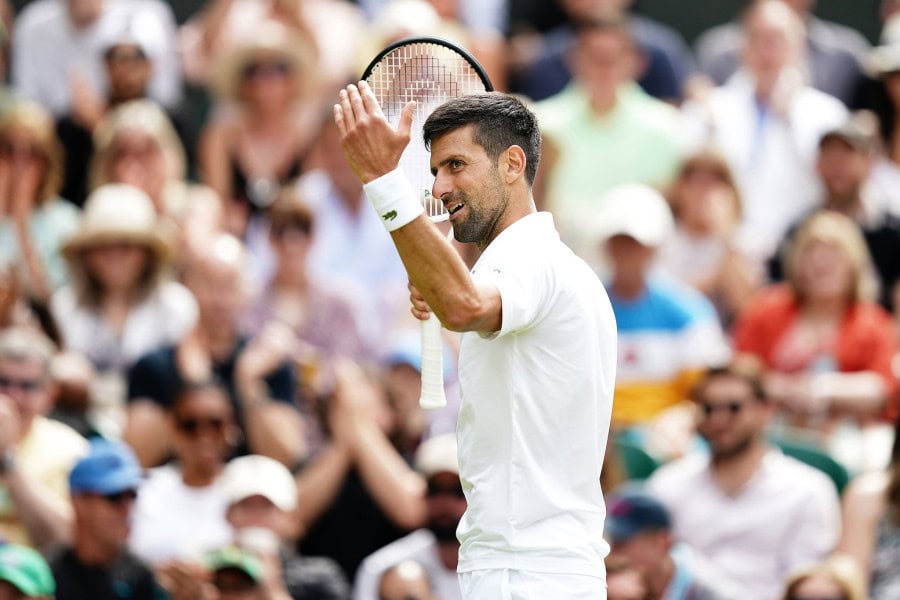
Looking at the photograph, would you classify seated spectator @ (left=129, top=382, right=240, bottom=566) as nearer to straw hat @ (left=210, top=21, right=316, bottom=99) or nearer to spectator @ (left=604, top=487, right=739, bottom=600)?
spectator @ (left=604, top=487, right=739, bottom=600)

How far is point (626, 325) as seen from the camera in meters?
8.23

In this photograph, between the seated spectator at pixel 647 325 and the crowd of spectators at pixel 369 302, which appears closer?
the crowd of spectators at pixel 369 302

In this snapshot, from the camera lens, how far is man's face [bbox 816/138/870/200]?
9195mm

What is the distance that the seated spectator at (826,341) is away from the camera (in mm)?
7883

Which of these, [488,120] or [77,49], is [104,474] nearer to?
[488,120]

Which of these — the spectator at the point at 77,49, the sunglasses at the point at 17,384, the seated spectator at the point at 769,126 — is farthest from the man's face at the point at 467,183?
the spectator at the point at 77,49

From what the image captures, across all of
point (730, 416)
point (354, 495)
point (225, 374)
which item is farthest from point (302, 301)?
point (730, 416)

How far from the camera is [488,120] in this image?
3.83 meters

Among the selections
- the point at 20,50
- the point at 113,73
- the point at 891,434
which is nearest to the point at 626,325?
the point at 891,434

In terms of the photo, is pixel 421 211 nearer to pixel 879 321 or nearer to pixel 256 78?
pixel 879 321

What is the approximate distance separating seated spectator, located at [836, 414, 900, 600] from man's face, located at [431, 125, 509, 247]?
3.37 meters

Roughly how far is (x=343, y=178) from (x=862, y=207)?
9.01ft

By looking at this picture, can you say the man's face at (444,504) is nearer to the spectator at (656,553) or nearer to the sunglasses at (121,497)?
the spectator at (656,553)

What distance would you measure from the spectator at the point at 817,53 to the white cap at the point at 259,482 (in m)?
5.20
